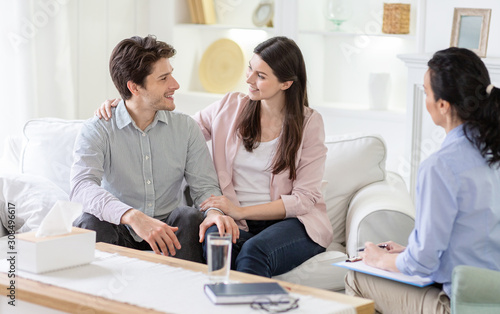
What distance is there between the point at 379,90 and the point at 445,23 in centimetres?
65

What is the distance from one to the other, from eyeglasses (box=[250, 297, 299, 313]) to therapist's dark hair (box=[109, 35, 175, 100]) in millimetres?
1167

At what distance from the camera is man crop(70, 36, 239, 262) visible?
249cm

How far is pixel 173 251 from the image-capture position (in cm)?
229

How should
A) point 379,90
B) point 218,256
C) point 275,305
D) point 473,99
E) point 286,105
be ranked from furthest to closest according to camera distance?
1. point 379,90
2. point 286,105
3. point 473,99
4. point 218,256
5. point 275,305

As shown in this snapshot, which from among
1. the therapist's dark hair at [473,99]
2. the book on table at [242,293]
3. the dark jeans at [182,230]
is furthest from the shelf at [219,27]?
the book on table at [242,293]

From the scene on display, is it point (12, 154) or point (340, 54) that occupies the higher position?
point (340, 54)

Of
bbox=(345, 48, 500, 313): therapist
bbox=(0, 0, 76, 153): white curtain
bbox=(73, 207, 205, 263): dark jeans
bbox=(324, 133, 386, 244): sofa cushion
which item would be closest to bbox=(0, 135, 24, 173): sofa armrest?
bbox=(0, 0, 76, 153): white curtain

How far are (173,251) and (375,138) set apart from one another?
1085mm

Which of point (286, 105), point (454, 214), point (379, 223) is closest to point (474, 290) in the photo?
point (454, 214)

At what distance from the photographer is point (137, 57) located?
2584 mm

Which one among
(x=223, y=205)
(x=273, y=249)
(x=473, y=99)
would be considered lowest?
(x=273, y=249)

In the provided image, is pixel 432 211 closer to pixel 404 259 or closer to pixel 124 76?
pixel 404 259

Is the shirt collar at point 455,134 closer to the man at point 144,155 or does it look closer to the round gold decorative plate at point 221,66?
the man at point 144,155

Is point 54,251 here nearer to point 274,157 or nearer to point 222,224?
point 222,224
